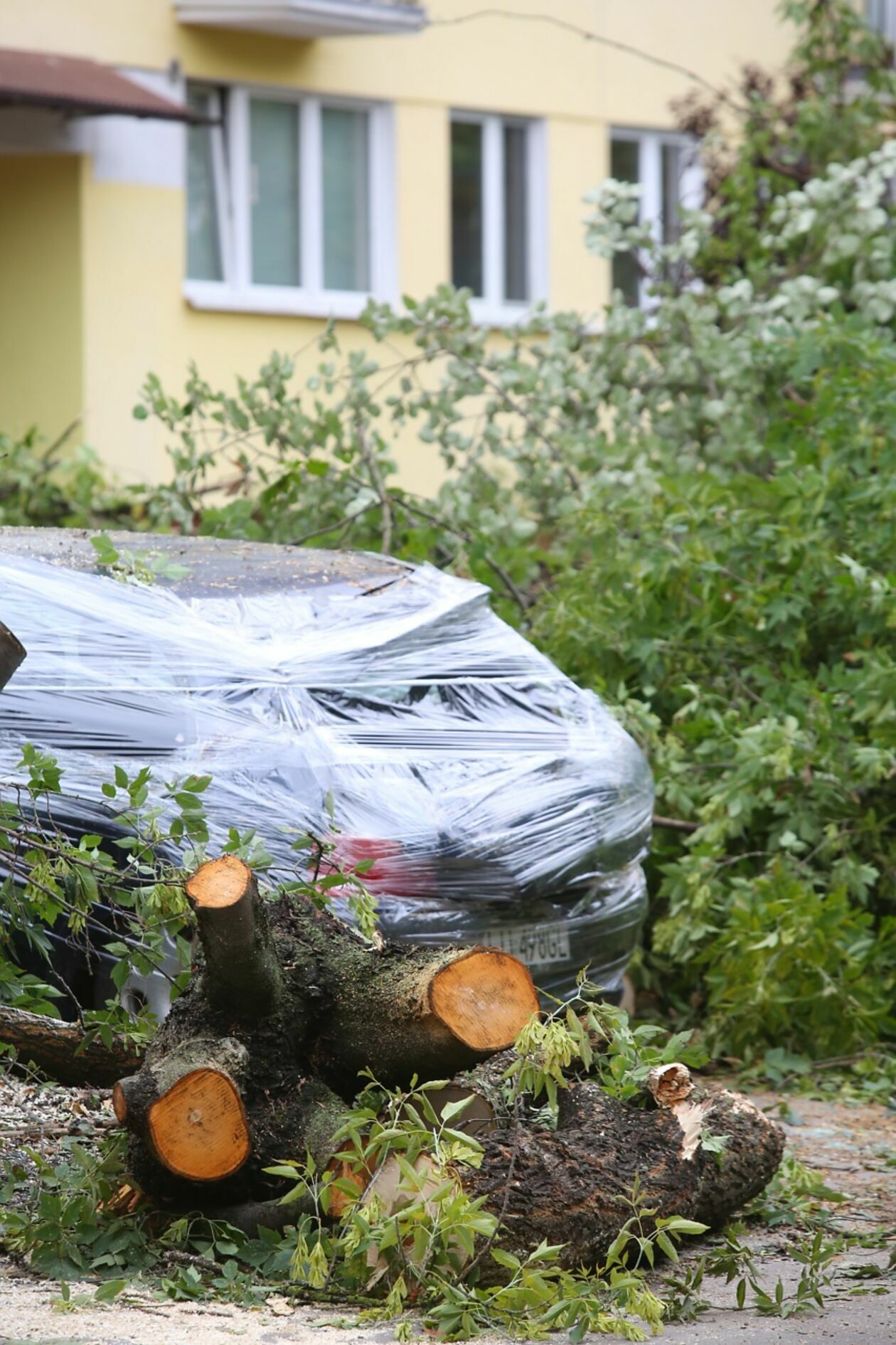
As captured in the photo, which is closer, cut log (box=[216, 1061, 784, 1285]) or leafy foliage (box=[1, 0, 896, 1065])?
cut log (box=[216, 1061, 784, 1285])

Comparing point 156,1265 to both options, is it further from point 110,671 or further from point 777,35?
point 777,35

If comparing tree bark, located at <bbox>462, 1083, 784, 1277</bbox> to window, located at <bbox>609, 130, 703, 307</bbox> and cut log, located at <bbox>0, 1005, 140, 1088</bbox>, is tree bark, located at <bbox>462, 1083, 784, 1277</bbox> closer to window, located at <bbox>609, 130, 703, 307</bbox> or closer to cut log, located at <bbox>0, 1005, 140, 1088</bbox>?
cut log, located at <bbox>0, 1005, 140, 1088</bbox>

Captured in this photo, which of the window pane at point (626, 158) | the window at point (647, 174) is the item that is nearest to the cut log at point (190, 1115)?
the window at point (647, 174)

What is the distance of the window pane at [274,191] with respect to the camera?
46.2 ft

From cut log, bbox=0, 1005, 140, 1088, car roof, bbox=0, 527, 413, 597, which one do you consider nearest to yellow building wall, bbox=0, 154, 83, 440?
car roof, bbox=0, 527, 413, 597

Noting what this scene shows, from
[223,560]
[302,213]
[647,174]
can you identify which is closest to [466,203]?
[302,213]

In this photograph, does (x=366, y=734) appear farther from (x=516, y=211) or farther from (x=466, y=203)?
(x=516, y=211)

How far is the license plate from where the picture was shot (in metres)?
4.84

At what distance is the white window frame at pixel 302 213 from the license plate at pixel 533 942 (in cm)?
913

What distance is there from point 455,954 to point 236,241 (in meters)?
10.9

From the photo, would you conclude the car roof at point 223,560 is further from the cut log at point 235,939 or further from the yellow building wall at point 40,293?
the yellow building wall at point 40,293

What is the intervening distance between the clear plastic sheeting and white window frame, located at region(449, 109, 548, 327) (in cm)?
1020

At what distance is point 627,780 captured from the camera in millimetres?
5367

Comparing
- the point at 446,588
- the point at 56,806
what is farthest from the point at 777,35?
the point at 56,806
